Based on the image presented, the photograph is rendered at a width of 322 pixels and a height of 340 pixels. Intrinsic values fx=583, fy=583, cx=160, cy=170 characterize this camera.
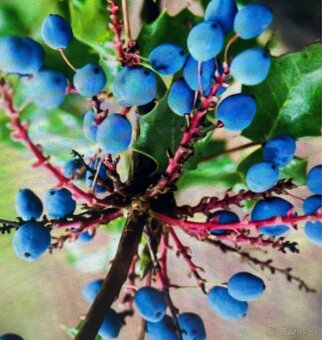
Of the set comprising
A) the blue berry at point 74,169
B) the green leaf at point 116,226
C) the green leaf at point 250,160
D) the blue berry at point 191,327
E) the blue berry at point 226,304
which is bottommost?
the blue berry at point 191,327

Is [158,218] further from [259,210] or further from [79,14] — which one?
[79,14]

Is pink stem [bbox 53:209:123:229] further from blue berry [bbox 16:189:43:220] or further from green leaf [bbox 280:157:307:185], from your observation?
green leaf [bbox 280:157:307:185]

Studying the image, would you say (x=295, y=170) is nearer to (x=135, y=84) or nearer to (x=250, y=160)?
(x=250, y=160)

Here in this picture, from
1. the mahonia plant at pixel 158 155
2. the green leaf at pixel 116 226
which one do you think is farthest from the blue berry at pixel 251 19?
the green leaf at pixel 116 226

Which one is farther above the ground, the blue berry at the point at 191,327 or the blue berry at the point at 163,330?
the blue berry at the point at 191,327

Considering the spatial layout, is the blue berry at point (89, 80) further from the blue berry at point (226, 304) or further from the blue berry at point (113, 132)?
the blue berry at point (226, 304)

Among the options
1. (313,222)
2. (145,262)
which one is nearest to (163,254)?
(145,262)

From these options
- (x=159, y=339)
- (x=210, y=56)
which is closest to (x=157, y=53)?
(x=210, y=56)
